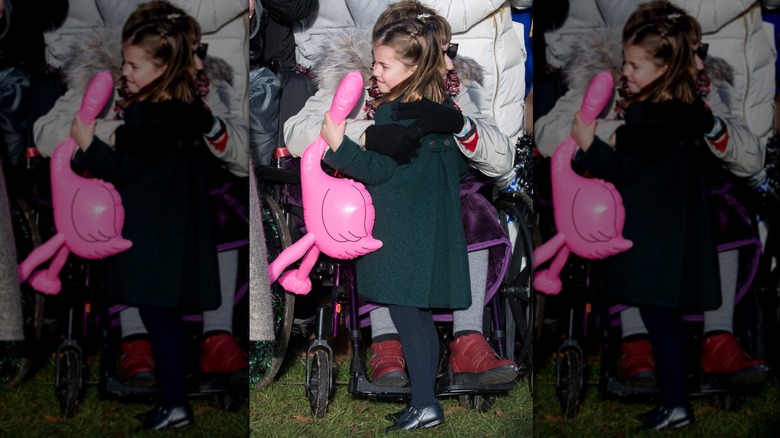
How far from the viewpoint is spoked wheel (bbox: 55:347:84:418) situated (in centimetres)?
205

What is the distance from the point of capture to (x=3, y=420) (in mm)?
2107

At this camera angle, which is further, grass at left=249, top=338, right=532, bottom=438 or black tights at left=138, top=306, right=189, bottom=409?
grass at left=249, top=338, right=532, bottom=438

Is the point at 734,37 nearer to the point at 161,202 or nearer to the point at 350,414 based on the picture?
the point at 161,202

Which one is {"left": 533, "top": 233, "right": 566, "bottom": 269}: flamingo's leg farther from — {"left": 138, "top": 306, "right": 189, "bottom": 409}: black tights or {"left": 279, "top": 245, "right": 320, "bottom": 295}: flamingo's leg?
{"left": 279, "top": 245, "right": 320, "bottom": 295}: flamingo's leg

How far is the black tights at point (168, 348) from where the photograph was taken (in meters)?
1.96

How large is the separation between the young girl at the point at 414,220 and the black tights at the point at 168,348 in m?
0.76

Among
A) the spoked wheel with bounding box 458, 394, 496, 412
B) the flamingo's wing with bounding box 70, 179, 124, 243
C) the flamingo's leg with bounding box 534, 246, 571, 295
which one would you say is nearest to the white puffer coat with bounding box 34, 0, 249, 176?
the flamingo's wing with bounding box 70, 179, 124, 243

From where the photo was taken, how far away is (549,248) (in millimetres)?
1889

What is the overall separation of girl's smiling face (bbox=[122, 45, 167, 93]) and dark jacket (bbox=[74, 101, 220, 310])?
5 cm

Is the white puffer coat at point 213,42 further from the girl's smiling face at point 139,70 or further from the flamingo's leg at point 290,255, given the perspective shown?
the flamingo's leg at point 290,255

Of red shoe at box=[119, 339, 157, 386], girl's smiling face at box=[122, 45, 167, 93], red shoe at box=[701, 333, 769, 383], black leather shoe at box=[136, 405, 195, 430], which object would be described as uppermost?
girl's smiling face at box=[122, 45, 167, 93]

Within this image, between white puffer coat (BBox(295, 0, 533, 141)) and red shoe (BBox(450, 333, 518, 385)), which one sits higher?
white puffer coat (BBox(295, 0, 533, 141))

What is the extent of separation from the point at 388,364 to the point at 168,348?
33.0 inches

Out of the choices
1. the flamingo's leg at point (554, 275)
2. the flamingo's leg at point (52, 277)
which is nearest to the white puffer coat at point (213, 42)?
the flamingo's leg at point (52, 277)
